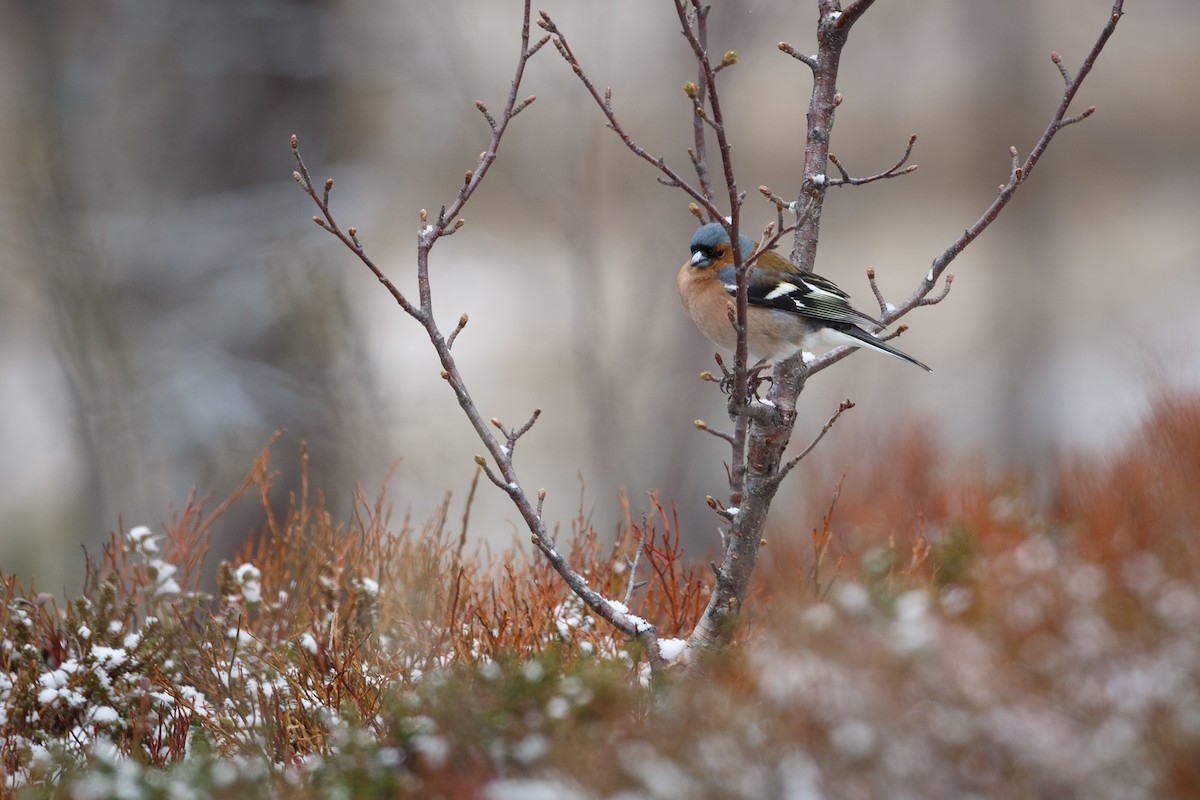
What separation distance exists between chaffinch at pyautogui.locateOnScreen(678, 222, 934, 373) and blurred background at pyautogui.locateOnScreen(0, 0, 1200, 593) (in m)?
1.40

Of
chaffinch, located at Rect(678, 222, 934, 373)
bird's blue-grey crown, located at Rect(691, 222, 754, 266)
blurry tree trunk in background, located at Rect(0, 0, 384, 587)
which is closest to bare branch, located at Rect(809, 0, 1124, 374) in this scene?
chaffinch, located at Rect(678, 222, 934, 373)

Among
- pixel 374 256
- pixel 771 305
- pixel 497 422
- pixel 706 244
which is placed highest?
pixel 374 256

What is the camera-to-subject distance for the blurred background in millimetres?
8016

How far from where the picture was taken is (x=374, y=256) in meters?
12.3

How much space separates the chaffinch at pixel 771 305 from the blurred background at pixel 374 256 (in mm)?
1399

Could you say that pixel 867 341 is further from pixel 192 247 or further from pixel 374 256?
pixel 374 256

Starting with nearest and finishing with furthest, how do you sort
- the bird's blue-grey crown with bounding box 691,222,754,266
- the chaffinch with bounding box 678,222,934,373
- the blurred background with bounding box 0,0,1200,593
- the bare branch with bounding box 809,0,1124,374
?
the bare branch with bounding box 809,0,1124,374
the chaffinch with bounding box 678,222,934,373
the bird's blue-grey crown with bounding box 691,222,754,266
the blurred background with bounding box 0,0,1200,593

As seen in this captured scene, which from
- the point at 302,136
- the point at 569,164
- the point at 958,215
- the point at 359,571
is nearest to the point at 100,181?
the point at 302,136

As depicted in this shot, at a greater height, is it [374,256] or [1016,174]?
[374,256]

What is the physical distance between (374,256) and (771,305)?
8.79m

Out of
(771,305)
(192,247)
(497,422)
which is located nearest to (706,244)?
(771,305)

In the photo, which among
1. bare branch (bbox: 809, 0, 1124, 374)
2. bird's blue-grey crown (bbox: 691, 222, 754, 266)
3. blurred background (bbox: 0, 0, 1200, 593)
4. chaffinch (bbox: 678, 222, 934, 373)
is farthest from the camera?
blurred background (bbox: 0, 0, 1200, 593)

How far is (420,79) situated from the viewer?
8.95m

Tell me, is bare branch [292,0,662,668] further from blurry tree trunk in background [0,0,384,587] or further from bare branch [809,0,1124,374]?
blurry tree trunk in background [0,0,384,587]
